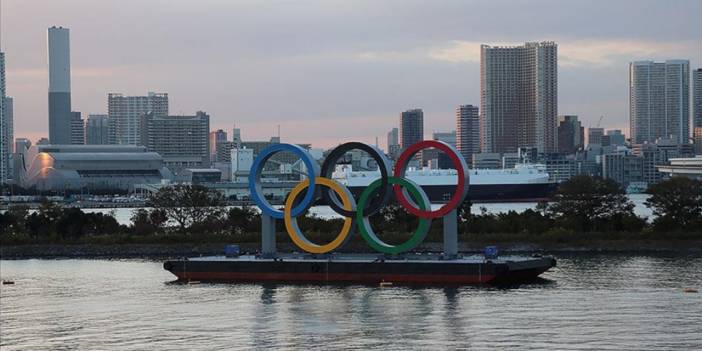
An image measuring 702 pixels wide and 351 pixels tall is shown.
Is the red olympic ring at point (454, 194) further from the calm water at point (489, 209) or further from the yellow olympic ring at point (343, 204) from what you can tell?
the calm water at point (489, 209)

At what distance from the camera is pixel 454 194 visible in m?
46.9

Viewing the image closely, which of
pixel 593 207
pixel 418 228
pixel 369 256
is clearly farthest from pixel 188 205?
pixel 418 228

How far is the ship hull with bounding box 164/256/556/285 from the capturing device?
4484 cm

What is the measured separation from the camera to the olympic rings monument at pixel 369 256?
45.5m

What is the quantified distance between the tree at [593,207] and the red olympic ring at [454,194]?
2137 cm

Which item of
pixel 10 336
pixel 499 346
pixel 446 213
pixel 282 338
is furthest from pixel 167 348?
pixel 446 213

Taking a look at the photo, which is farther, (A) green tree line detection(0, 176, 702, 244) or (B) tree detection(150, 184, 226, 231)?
(B) tree detection(150, 184, 226, 231)

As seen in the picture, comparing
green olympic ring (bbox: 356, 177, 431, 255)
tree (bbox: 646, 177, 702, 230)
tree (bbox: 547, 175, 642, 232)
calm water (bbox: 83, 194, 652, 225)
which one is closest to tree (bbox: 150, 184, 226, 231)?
calm water (bbox: 83, 194, 652, 225)

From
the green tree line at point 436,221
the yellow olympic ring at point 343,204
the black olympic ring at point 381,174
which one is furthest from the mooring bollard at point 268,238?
the green tree line at point 436,221

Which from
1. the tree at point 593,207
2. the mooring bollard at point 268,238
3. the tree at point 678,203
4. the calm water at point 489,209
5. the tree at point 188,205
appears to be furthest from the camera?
the calm water at point 489,209

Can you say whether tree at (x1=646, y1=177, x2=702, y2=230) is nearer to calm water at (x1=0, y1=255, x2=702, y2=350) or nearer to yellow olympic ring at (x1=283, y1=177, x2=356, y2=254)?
calm water at (x1=0, y1=255, x2=702, y2=350)

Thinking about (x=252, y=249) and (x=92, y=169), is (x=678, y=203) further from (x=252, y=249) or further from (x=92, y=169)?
(x=92, y=169)

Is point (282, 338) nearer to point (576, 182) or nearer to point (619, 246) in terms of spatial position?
point (619, 246)

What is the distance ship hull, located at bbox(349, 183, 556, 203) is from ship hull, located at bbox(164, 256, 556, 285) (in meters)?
87.1
